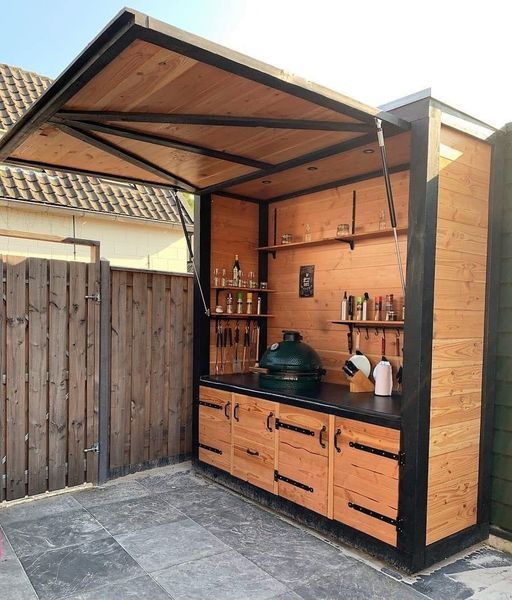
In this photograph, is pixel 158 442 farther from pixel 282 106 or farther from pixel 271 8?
pixel 271 8

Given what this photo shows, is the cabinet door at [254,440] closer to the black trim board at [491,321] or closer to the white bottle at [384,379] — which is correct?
the white bottle at [384,379]

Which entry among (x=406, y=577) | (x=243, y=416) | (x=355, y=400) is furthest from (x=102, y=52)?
(x=406, y=577)

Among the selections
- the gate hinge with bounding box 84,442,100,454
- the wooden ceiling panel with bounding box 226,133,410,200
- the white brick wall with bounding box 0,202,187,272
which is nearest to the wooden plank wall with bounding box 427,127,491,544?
the wooden ceiling panel with bounding box 226,133,410,200

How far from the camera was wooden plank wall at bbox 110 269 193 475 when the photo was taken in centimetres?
408

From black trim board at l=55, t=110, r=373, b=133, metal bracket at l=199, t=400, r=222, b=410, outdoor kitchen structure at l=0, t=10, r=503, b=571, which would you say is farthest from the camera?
metal bracket at l=199, t=400, r=222, b=410

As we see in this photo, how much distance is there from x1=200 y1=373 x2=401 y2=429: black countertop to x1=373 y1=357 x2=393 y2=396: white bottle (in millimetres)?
50

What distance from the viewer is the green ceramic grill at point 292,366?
363 centimetres

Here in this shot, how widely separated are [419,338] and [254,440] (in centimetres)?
155

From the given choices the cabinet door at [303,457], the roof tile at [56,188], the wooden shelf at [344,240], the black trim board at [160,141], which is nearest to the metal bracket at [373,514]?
the cabinet door at [303,457]

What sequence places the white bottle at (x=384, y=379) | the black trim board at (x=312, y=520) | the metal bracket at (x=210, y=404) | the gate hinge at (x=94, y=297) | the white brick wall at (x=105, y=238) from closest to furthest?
the black trim board at (x=312, y=520), the white bottle at (x=384, y=379), the gate hinge at (x=94, y=297), the metal bracket at (x=210, y=404), the white brick wall at (x=105, y=238)

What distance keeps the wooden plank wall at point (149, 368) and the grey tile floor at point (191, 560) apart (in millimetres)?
667

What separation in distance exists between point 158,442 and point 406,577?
236 centimetres

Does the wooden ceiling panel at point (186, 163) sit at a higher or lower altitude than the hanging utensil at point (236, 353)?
higher

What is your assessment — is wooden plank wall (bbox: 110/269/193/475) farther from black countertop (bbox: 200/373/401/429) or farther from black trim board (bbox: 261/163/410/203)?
black trim board (bbox: 261/163/410/203)
